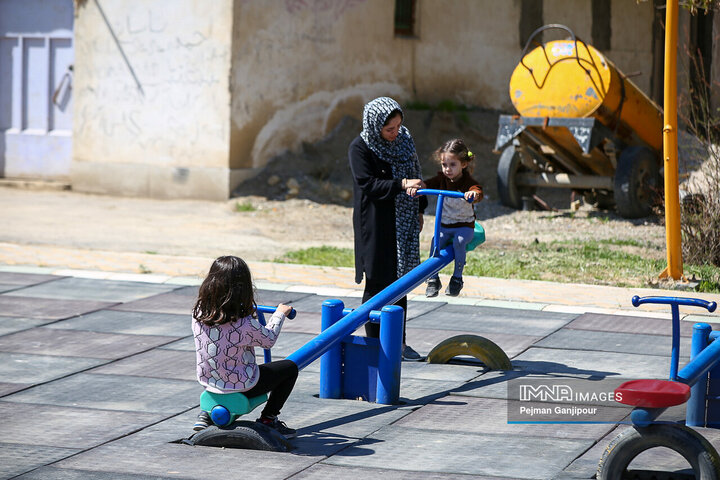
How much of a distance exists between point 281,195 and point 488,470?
11567 mm

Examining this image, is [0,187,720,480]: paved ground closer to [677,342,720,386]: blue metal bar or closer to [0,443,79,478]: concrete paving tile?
[0,443,79,478]: concrete paving tile

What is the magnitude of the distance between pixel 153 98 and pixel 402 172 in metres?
10.4

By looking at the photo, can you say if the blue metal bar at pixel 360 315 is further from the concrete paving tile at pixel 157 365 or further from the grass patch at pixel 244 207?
the grass patch at pixel 244 207

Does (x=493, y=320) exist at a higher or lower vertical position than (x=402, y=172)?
lower

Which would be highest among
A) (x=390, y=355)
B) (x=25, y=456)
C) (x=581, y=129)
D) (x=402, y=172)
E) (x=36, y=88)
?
(x=36, y=88)

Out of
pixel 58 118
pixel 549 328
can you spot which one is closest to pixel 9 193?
pixel 58 118

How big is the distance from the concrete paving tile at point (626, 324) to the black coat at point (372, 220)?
203cm

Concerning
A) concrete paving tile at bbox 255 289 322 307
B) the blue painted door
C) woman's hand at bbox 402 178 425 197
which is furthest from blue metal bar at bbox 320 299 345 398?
the blue painted door

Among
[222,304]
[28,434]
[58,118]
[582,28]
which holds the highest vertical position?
[582,28]

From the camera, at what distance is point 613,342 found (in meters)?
7.38

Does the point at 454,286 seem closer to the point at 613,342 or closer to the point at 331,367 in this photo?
the point at 331,367

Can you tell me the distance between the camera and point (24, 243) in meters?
11.8

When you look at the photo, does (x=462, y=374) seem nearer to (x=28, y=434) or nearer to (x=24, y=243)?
(x=28, y=434)

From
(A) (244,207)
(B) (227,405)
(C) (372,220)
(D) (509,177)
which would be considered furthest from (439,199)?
(A) (244,207)
